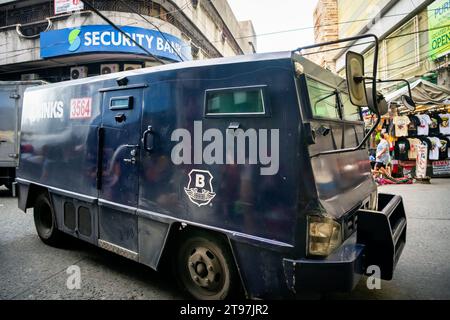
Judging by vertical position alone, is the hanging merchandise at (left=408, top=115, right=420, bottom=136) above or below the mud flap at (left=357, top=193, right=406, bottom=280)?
above

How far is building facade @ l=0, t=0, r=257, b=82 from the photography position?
15.5 metres

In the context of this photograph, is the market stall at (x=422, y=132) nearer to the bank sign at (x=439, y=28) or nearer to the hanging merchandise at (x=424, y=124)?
the hanging merchandise at (x=424, y=124)

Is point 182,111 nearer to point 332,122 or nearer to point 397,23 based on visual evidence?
point 332,122

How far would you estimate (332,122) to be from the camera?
311 cm

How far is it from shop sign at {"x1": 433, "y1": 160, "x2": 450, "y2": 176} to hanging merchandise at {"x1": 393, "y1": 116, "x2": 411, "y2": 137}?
5.48 feet

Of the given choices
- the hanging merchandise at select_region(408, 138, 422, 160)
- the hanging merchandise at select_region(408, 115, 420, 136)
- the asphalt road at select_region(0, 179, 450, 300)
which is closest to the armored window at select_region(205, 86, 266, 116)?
the asphalt road at select_region(0, 179, 450, 300)

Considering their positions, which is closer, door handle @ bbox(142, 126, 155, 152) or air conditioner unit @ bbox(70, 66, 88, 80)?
door handle @ bbox(142, 126, 155, 152)

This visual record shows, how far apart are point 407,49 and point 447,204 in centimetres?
972

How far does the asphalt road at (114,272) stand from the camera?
131 inches

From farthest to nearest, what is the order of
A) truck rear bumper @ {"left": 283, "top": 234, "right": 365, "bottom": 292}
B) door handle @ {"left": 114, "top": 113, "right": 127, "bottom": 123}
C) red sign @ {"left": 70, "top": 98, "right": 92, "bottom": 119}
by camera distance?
1. red sign @ {"left": 70, "top": 98, "right": 92, "bottom": 119}
2. door handle @ {"left": 114, "top": 113, "right": 127, "bottom": 123}
3. truck rear bumper @ {"left": 283, "top": 234, "right": 365, "bottom": 292}

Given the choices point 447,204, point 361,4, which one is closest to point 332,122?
point 447,204

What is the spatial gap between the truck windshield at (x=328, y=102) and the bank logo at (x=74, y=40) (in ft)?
50.7

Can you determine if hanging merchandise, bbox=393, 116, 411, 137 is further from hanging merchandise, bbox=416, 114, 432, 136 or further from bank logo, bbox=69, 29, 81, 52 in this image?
bank logo, bbox=69, 29, 81, 52

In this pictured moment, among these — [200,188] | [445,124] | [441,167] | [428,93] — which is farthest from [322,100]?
[441,167]
